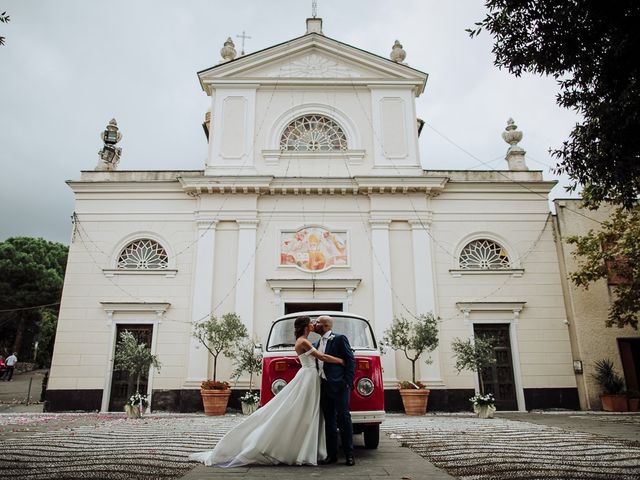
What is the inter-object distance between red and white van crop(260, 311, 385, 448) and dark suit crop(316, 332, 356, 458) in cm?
82

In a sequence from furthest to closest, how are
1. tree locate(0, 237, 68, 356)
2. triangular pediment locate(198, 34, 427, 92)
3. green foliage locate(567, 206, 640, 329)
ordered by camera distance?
tree locate(0, 237, 68, 356) → triangular pediment locate(198, 34, 427, 92) → green foliage locate(567, 206, 640, 329)

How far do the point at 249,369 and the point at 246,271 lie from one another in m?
3.19

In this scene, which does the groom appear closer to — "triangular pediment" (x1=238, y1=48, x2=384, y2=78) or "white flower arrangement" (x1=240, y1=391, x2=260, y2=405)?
"white flower arrangement" (x1=240, y1=391, x2=260, y2=405)

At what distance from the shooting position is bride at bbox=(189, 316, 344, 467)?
493cm

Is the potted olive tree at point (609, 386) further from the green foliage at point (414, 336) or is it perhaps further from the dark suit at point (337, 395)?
the dark suit at point (337, 395)

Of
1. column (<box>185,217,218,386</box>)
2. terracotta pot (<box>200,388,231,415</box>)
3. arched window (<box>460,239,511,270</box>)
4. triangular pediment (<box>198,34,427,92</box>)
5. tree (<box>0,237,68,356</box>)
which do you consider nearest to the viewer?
terracotta pot (<box>200,388,231,415</box>)

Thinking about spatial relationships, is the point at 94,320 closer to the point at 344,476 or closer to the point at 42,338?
the point at 344,476

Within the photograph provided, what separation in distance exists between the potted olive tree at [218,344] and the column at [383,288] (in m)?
4.11

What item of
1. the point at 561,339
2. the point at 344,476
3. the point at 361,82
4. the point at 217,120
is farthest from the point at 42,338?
the point at 344,476

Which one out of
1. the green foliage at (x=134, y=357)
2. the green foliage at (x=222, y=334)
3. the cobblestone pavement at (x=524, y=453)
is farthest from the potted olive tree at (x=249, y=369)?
the cobblestone pavement at (x=524, y=453)

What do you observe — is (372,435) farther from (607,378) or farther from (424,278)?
(607,378)

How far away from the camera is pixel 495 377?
568 inches

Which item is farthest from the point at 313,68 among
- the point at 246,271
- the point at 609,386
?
the point at 609,386

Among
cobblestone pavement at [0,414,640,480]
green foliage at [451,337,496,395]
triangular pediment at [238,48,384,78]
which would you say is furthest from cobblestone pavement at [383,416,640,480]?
triangular pediment at [238,48,384,78]
